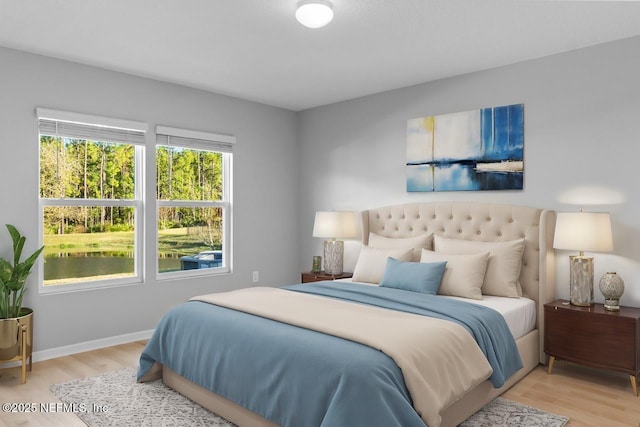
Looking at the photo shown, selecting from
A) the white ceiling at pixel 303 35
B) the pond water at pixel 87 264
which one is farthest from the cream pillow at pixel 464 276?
the pond water at pixel 87 264

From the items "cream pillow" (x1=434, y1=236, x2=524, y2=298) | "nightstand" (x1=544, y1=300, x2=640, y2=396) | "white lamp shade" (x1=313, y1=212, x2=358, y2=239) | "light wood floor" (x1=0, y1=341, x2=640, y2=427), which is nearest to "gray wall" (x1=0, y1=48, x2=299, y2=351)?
"light wood floor" (x1=0, y1=341, x2=640, y2=427)

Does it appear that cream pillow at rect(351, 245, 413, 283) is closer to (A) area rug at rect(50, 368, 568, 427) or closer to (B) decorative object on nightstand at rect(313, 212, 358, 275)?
(B) decorative object on nightstand at rect(313, 212, 358, 275)

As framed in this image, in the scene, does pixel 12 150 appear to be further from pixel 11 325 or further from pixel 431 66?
pixel 431 66

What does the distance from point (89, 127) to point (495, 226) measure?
3648mm

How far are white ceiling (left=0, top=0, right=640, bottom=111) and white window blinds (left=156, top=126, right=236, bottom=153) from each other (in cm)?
52

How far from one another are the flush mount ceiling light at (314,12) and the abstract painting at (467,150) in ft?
6.23

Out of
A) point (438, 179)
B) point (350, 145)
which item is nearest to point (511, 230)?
point (438, 179)

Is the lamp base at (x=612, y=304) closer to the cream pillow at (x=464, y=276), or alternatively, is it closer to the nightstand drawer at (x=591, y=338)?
the nightstand drawer at (x=591, y=338)

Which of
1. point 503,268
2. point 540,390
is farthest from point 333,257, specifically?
point 540,390

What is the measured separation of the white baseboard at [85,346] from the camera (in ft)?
12.0

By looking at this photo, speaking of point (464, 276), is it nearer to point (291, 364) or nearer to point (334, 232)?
point (334, 232)

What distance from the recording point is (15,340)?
10.4 feet

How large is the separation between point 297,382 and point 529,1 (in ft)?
8.46

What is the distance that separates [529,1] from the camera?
273 cm
